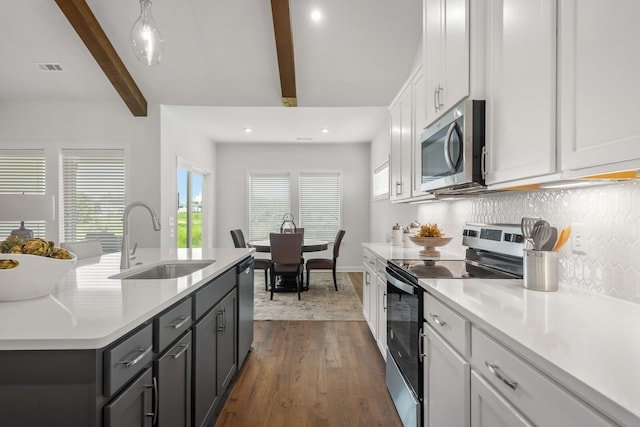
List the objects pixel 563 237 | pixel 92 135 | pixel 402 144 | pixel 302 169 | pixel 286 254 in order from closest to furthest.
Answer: pixel 563 237, pixel 402 144, pixel 92 135, pixel 286 254, pixel 302 169

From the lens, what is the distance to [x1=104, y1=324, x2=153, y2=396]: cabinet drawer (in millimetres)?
994

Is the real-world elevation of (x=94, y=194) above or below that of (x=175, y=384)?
above

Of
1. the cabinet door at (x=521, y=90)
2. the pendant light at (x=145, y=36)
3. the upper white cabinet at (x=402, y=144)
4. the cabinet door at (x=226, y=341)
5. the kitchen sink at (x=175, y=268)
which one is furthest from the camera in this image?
the upper white cabinet at (x=402, y=144)

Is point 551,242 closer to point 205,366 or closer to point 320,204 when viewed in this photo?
point 205,366

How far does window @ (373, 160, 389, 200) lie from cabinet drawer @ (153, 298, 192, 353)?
4.48m

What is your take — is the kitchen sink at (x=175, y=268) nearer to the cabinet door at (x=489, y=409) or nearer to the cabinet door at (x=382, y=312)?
the cabinet door at (x=382, y=312)

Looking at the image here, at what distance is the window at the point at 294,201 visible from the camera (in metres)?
7.35

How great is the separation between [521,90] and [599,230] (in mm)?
628

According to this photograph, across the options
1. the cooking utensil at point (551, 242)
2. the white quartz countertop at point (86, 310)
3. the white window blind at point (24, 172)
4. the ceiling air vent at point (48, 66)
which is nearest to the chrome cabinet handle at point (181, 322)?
the white quartz countertop at point (86, 310)

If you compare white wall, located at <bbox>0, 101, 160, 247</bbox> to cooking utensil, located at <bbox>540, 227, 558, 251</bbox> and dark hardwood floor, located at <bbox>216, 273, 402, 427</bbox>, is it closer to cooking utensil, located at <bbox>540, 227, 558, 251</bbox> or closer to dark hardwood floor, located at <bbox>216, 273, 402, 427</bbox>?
dark hardwood floor, located at <bbox>216, 273, 402, 427</bbox>

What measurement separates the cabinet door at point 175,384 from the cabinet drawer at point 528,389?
1125 mm

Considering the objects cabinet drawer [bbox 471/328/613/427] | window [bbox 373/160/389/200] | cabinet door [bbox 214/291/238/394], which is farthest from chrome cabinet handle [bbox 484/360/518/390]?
window [bbox 373/160/389/200]

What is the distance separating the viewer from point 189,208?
5.93m

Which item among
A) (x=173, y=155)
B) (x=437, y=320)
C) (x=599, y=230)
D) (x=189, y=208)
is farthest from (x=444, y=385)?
(x=189, y=208)
